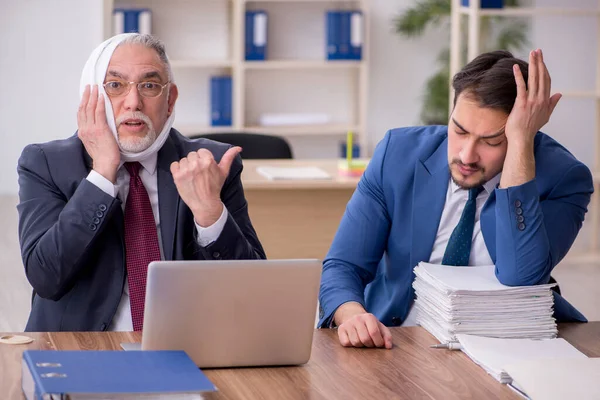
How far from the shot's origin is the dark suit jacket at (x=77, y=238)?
2121 millimetres

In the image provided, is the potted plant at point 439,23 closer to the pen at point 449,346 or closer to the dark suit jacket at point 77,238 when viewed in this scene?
the dark suit jacket at point 77,238

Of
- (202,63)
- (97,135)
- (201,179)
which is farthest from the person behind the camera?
(202,63)

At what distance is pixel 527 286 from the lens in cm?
204

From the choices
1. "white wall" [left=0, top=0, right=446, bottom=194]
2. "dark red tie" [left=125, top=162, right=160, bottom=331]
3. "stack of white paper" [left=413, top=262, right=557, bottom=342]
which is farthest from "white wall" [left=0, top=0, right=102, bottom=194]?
"stack of white paper" [left=413, top=262, right=557, bottom=342]

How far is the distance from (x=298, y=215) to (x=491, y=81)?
1870 millimetres

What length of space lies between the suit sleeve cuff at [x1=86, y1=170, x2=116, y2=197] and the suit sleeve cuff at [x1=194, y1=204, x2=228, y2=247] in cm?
20

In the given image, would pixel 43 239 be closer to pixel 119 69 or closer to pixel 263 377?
pixel 119 69

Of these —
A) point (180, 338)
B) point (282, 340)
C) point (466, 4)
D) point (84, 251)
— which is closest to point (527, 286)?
point (282, 340)

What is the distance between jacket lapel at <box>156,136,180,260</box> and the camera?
227cm

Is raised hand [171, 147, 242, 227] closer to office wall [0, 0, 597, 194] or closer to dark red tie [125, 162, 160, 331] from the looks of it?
dark red tie [125, 162, 160, 331]

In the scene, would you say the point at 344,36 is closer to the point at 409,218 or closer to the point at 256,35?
the point at 256,35

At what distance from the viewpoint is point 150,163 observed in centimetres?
235

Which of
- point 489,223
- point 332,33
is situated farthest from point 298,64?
point 489,223

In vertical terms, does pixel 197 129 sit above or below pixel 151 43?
below
